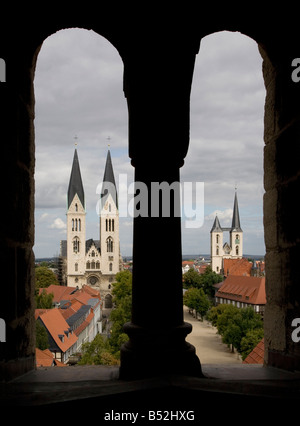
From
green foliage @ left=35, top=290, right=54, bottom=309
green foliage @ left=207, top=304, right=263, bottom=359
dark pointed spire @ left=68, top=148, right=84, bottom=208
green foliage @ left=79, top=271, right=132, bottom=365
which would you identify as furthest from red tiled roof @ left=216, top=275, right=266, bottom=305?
dark pointed spire @ left=68, top=148, right=84, bottom=208

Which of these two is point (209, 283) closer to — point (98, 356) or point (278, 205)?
point (98, 356)

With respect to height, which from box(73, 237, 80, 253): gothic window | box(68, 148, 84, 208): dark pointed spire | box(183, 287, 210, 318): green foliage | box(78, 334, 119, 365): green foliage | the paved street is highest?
box(68, 148, 84, 208): dark pointed spire

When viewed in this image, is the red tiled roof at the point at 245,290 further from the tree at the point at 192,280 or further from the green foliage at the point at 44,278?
the green foliage at the point at 44,278

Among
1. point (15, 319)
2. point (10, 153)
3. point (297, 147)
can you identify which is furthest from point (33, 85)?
point (297, 147)

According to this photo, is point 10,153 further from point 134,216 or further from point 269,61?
point 269,61

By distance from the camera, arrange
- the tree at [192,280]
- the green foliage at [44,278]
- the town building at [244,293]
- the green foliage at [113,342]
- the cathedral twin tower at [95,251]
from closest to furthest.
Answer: the green foliage at [113,342] → the town building at [244,293] → the tree at [192,280] → the green foliage at [44,278] → the cathedral twin tower at [95,251]

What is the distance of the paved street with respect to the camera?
2882 centimetres

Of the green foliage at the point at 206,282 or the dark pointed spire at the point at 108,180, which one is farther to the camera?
the dark pointed spire at the point at 108,180

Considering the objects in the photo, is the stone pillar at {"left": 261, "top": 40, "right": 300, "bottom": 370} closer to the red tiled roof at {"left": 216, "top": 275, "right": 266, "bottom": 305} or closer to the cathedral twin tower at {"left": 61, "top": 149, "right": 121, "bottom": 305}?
the red tiled roof at {"left": 216, "top": 275, "right": 266, "bottom": 305}

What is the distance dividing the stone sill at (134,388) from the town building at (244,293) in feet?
123

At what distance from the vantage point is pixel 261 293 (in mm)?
41250

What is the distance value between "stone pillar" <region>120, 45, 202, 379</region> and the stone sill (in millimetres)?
221

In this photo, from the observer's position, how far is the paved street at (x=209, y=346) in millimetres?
28816

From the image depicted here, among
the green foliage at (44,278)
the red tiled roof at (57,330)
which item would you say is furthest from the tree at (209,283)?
the red tiled roof at (57,330)
